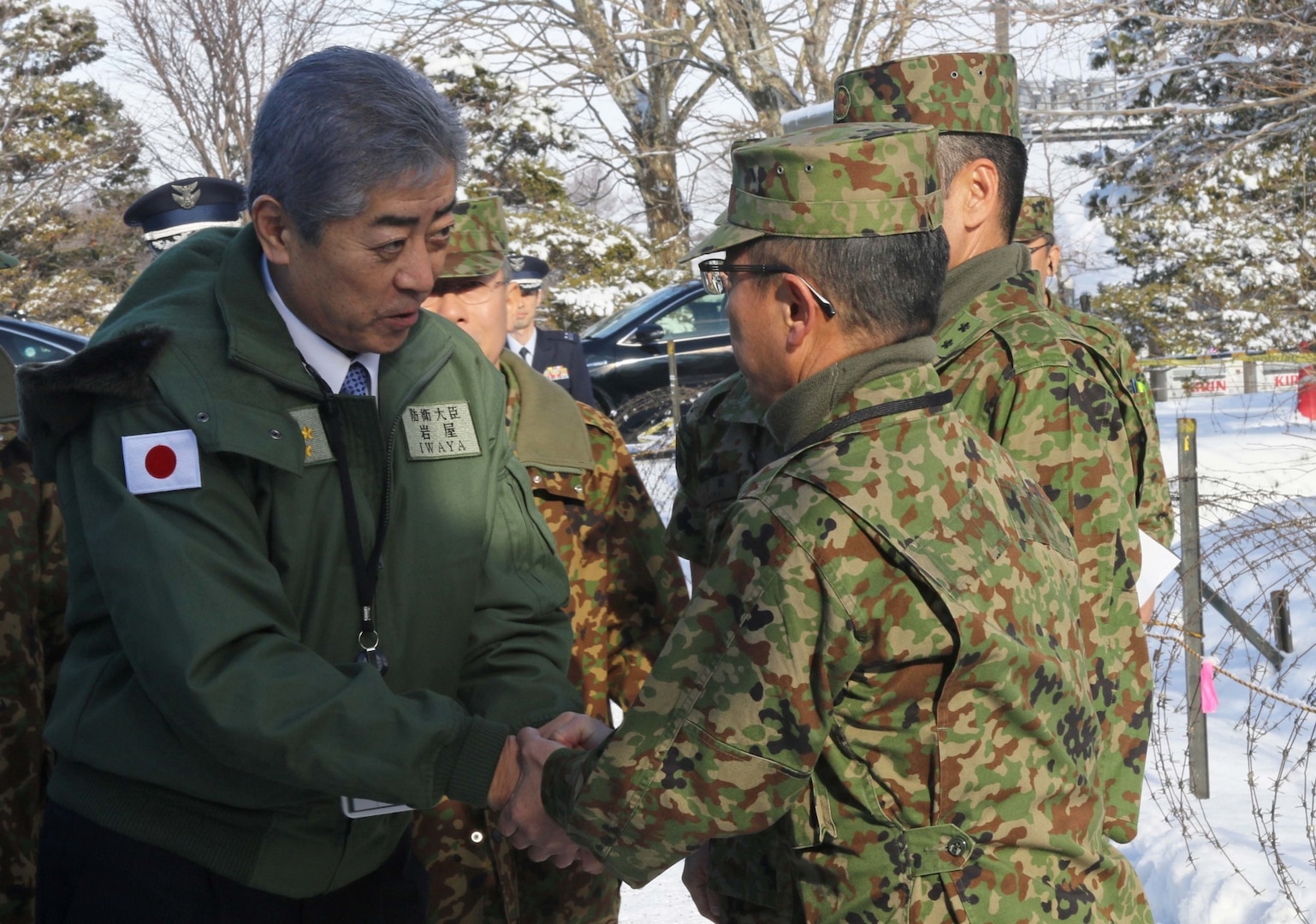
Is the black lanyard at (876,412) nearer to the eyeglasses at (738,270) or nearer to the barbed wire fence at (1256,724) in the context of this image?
the eyeglasses at (738,270)

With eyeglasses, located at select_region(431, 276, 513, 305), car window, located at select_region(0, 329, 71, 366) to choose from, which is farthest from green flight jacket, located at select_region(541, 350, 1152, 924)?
car window, located at select_region(0, 329, 71, 366)

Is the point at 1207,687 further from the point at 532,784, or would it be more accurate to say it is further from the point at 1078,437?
the point at 532,784

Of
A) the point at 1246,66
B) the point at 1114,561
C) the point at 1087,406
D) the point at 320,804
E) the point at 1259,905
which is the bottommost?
the point at 1259,905

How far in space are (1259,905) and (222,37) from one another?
20.7m

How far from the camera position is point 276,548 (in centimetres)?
208

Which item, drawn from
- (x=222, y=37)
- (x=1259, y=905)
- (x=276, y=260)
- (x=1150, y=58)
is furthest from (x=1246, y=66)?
(x=222, y=37)

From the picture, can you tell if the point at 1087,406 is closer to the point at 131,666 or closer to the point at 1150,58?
the point at 131,666

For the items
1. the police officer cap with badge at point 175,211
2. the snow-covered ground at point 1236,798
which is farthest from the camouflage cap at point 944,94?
the police officer cap with badge at point 175,211

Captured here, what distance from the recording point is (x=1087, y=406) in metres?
2.49

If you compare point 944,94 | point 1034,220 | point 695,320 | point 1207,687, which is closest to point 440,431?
point 944,94

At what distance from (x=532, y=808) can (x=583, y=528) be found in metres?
1.38

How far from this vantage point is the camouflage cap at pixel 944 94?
292 cm

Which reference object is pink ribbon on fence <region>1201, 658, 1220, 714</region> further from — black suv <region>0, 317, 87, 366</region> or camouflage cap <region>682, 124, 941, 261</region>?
black suv <region>0, 317, 87, 366</region>

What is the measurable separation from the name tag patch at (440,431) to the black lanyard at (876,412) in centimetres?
70
